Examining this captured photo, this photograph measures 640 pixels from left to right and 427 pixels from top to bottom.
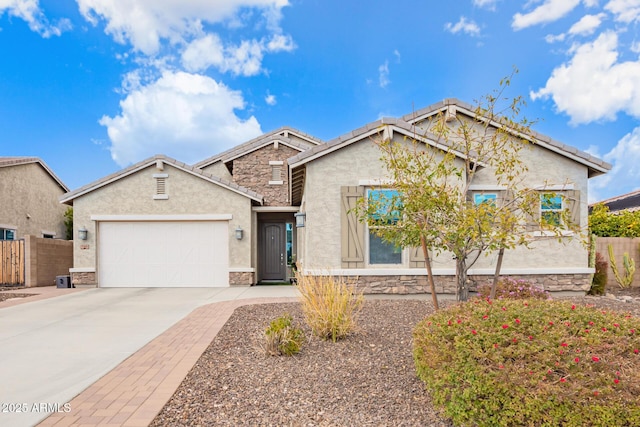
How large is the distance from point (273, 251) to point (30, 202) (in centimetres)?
1137

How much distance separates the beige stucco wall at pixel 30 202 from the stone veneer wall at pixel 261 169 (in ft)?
30.6

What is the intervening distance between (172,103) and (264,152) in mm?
4019

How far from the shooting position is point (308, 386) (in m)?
4.28

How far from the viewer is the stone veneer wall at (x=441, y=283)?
998cm

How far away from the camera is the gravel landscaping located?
3607 millimetres

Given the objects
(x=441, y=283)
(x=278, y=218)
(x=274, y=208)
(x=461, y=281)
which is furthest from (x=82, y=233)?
(x=461, y=281)

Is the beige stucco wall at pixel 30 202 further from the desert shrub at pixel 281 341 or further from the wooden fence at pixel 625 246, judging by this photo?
the wooden fence at pixel 625 246

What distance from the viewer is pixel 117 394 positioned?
4156mm

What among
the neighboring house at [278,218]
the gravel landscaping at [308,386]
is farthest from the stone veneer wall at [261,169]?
the gravel landscaping at [308,386]

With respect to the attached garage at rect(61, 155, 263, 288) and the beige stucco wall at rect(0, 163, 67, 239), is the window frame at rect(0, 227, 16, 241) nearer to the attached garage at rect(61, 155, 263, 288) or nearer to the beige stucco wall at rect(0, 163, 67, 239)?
the beige stucco wall at rect(0, 163, 67, 239)

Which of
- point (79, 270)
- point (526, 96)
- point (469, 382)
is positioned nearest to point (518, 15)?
point (526, 96)

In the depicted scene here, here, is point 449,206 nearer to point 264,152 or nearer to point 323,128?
point 264,152

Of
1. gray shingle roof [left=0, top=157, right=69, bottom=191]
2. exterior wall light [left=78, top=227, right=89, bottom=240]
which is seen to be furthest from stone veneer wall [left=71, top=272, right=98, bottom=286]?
gray shingle roof [left=0, top=157, right=69, bottom=191]

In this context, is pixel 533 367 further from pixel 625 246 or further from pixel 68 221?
pixel 68 221
